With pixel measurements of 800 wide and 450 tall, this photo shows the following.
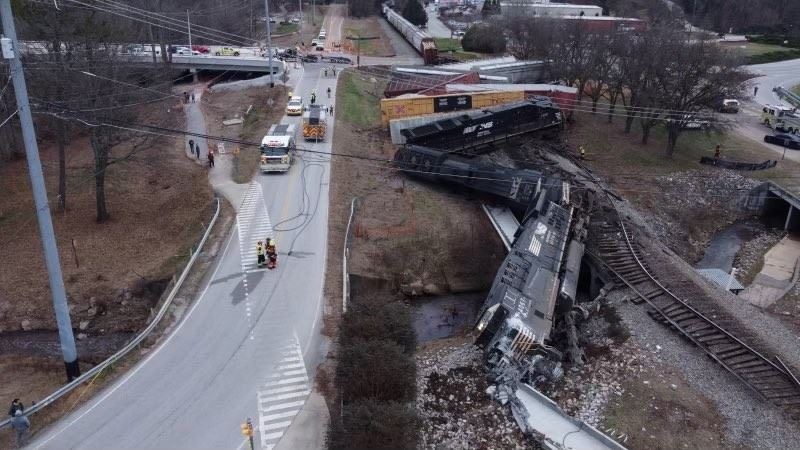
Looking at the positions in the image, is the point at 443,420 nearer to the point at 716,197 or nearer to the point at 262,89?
→ the point at 716,197

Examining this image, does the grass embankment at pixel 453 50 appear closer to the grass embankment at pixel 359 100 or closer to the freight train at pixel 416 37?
the freight train at pixel 416 37

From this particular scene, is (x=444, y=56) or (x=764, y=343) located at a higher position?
(x=444, y=56)

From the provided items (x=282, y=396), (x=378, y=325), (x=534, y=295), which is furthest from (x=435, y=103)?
(x=282, y=396)

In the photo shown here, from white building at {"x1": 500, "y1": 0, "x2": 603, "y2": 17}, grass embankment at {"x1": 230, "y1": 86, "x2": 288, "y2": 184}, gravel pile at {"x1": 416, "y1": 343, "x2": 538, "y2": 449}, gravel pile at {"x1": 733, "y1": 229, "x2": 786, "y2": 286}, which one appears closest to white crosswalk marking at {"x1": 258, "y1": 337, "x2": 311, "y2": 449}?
gravel pile at {"x1": 416, "y1": 343, "x2": 538, "y2": 449}

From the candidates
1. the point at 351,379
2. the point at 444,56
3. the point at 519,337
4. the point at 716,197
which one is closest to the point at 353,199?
the point at 519,337

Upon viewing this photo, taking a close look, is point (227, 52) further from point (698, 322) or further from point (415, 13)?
point (698, 322)

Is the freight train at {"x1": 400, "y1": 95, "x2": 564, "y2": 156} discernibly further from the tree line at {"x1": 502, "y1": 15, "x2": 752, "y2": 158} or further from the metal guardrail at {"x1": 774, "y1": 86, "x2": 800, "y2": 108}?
the metal guardrail at {"x1": 774, "y1": 86, "x2": 800, "y2": 108}
